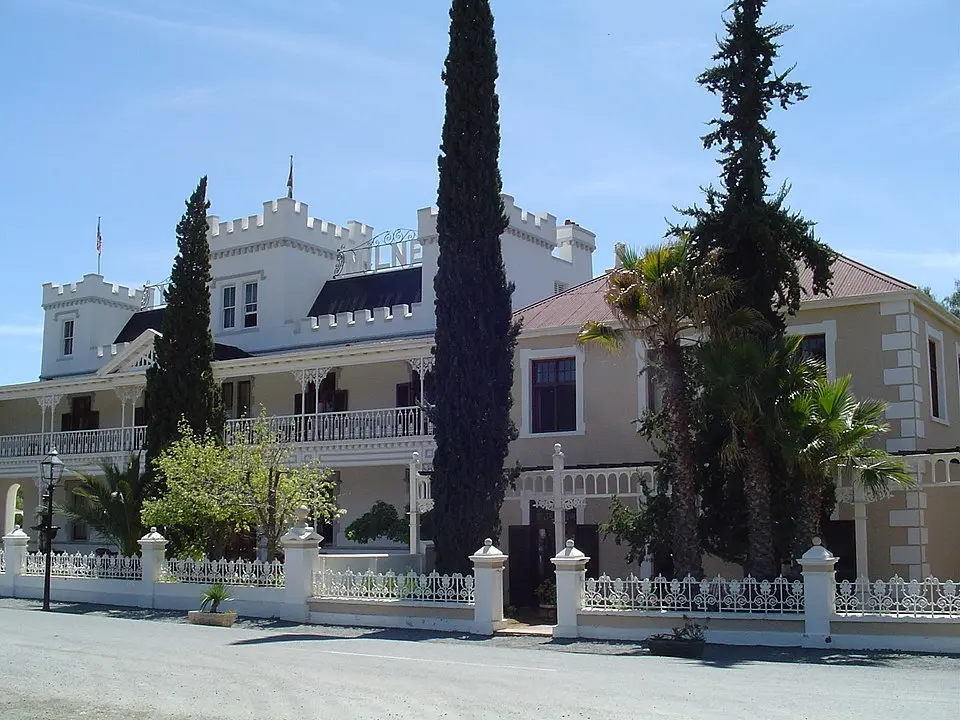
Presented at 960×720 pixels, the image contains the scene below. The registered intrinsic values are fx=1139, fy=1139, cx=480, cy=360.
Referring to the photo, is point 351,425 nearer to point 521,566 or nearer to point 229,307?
point 521,566

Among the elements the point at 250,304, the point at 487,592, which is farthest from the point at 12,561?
the point at 487,592

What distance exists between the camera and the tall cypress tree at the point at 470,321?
20625 millimetres

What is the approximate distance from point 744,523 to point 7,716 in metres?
11.6

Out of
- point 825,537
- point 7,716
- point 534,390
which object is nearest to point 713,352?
point 825,537

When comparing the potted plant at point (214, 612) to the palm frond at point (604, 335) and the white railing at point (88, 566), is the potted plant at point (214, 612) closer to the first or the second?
the white railing at point (88, 566)

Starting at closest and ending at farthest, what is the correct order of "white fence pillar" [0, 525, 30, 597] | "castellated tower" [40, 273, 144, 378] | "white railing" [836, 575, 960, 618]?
"white railing" [836, 575, 960, 618] → "white fence pillar" [0, 525, 30, 597] → "castellated tower" [40, 273, 144, 378]

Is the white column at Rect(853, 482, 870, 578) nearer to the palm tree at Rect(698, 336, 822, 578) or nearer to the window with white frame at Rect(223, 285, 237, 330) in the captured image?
the palm tree at Rect(698, 336, 822, 578)

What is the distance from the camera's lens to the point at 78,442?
3416 cm

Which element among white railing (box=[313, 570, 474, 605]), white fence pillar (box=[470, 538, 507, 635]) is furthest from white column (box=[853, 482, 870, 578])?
white railing (box=[313, 570, 474, 605])

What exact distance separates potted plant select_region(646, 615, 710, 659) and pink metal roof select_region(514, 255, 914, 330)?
26.7 feet

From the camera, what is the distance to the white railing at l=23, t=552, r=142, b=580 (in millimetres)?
24062

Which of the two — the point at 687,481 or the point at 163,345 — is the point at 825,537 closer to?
the point at 687,481

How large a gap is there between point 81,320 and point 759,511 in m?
29.6

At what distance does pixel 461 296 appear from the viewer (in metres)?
21.0
